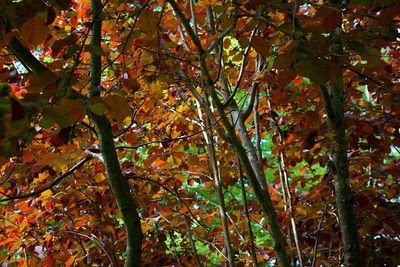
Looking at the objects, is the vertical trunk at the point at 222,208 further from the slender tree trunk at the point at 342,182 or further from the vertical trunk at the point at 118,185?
the vertical trunk at the point at 118,185

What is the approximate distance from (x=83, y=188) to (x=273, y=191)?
113 centimetres

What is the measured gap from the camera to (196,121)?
89.5 inches

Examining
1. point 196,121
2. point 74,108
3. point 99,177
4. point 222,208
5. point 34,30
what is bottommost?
point 74,108

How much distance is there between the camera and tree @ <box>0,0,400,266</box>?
1.00 m

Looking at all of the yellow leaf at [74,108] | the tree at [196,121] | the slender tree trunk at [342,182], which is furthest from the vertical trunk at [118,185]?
the slender tree trunk at [342,182]

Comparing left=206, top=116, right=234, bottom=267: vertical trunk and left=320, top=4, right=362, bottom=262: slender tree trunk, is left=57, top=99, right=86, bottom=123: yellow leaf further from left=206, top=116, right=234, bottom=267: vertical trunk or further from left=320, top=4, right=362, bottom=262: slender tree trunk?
left=320, top=4, right=362, bottom=262: slender tree trunk

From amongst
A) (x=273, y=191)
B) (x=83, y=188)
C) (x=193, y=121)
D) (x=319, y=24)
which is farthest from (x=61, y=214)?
(x=319, y=24)

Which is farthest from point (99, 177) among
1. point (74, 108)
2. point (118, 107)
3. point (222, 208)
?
point (74, 108)

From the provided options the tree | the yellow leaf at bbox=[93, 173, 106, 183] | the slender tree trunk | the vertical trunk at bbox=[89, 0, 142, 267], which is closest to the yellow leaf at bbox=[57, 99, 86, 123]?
the tree

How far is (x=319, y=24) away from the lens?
41.3 inches

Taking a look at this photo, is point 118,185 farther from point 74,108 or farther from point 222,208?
point 222,208

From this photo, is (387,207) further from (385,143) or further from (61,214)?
(61,214)

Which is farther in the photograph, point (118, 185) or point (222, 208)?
point (222, 208)

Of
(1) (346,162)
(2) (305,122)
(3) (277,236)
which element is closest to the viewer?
(3) (277,236)
